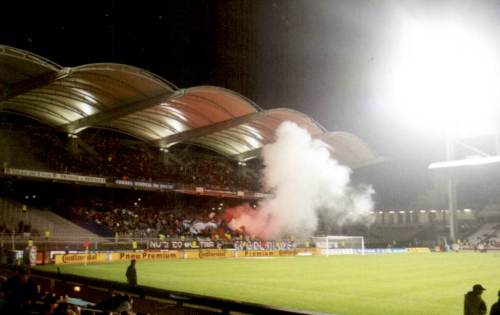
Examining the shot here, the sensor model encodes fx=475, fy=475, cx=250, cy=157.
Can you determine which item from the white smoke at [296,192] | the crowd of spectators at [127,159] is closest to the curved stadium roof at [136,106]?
the crowd of spectators at [127,159]

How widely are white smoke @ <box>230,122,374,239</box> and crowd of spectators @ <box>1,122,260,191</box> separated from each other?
446cm

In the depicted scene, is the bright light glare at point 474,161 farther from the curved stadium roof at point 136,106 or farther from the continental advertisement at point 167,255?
the continental advertisement at point 167,255

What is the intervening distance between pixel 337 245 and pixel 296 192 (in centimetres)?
1146

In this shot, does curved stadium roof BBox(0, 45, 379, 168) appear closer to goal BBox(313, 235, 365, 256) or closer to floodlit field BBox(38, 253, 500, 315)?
goal BBox(313, 235, 365, 256)

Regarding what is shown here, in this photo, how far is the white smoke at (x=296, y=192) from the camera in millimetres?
40719

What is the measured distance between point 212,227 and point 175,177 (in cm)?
652

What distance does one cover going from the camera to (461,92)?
3400 centimetres

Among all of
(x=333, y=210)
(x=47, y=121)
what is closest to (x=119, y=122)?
(x=47, y=121)

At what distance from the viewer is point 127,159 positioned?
4728 centimetres

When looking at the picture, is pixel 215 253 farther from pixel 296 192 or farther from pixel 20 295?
pixel 20 295

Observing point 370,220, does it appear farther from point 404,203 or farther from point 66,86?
point 66,86

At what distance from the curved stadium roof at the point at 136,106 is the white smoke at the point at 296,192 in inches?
115

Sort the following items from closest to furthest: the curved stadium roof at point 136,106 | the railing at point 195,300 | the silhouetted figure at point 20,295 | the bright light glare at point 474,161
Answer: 1. the railing at point 195,300
2. the silhouetted figure at point 20,295
3. the curved stadium roof at point 136,106
4. the bright light glare at point 474,161

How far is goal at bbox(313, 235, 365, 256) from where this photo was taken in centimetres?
4761
